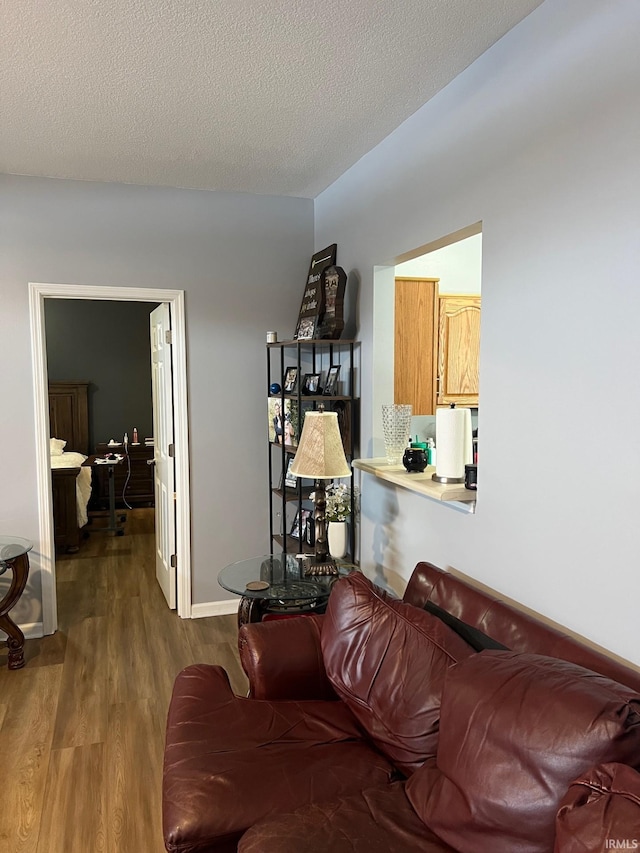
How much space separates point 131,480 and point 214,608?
3407mm

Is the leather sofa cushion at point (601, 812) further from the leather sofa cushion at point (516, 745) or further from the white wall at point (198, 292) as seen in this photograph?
the white wall at point (198, 292)

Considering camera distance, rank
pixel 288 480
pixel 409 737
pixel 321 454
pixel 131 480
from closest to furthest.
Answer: pixel 409 737 → pixel 321 454 → pixel 288 480 → pixel 131 480

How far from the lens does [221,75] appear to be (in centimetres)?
241

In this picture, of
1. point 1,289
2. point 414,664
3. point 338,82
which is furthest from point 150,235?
point 414,664

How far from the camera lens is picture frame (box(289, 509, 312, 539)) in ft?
12.1

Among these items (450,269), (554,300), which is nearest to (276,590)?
(554,300)

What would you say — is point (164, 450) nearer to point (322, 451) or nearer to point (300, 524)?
point (300, 524)

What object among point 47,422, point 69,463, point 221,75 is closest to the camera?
point 221,75

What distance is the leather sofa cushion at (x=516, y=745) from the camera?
130 cm

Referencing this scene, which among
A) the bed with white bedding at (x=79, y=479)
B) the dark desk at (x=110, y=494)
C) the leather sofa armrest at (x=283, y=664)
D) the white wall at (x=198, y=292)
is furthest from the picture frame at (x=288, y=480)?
the dark desk at (x=110, y=494)

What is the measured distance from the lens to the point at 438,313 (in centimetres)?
410

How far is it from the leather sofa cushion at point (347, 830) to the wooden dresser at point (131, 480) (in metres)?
5.94

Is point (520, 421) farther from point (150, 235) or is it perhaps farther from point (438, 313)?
point (150, 235)

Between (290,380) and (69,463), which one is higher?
(290,380)
